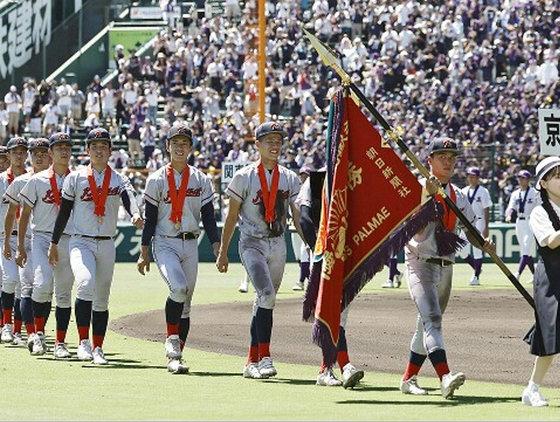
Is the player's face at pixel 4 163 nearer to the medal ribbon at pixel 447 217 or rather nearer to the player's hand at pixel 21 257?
the player's hand at pixel 21 257

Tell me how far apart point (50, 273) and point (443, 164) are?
514 cm

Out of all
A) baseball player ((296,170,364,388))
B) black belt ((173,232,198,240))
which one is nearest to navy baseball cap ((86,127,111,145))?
black belt ((173,232,198,240))

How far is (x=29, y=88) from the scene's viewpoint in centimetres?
4578

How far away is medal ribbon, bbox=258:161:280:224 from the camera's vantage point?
526 inches

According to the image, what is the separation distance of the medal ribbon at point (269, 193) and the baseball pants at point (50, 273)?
8.41 feet

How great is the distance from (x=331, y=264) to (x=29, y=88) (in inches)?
1375

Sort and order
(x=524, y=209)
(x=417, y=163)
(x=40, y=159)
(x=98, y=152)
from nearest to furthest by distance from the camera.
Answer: (x=417, y=163) < (x=98, y=152) < (x=40, y=159) < (x=524, y=209)

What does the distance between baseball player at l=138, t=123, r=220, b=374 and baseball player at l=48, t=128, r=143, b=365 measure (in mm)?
539

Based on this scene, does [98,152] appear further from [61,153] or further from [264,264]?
[264,264]

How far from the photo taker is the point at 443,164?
12.0m

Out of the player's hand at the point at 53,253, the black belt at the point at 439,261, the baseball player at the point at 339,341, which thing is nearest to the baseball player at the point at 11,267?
the player's hand at the point at 53,253

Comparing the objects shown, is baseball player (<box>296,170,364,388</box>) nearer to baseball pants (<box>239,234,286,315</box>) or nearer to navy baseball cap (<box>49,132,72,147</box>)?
baseball pants (<box>239,234,286,315</box>)

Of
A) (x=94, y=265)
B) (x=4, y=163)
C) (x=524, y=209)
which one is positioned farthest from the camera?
(x=524, y=209)

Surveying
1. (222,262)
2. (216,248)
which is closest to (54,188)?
(216,248)
